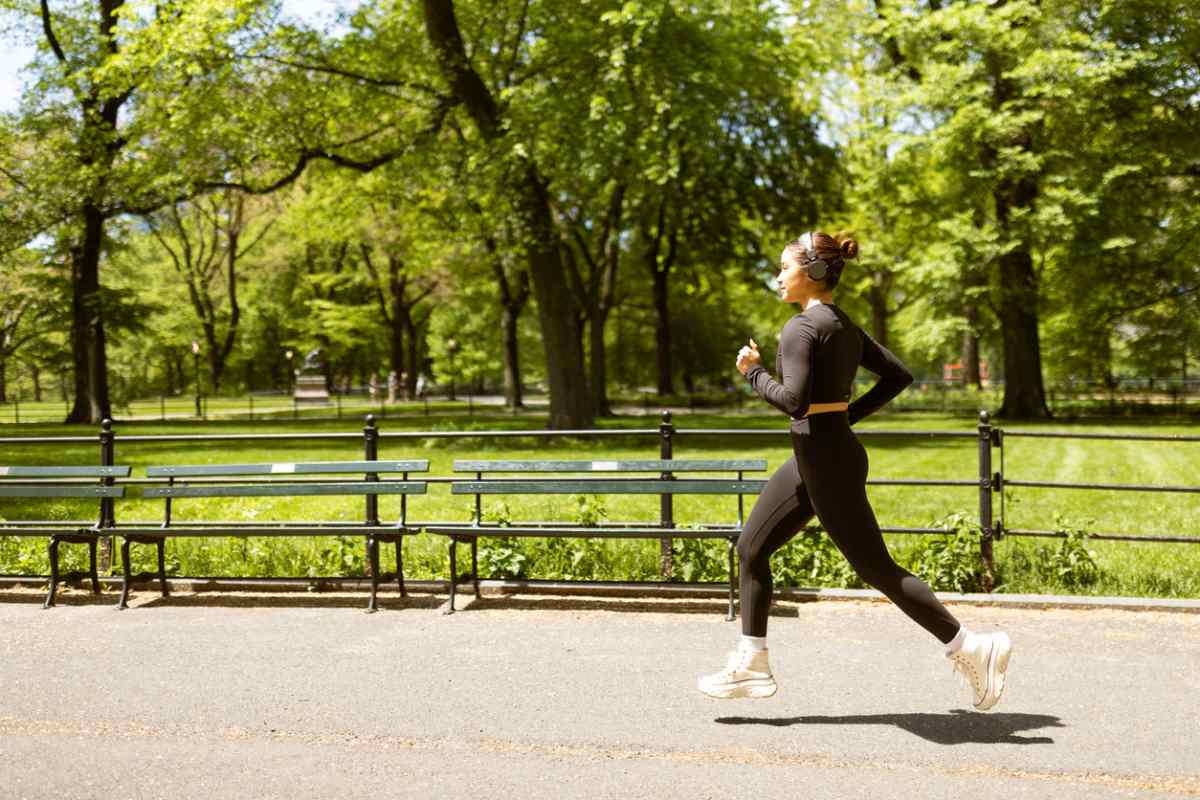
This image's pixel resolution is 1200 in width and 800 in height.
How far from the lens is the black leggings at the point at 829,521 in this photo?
4.78 meters

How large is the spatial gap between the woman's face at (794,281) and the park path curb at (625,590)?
313 cm

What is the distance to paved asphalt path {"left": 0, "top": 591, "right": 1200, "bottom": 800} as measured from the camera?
431 centimetres

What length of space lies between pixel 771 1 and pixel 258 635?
23.7m

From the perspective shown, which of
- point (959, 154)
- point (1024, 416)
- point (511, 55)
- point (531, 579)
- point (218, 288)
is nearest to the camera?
point (531, 579)

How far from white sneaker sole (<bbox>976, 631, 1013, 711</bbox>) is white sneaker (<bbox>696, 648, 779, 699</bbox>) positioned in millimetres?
926

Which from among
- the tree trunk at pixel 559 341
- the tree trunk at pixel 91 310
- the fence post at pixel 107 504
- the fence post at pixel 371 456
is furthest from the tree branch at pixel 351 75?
the fence post at pixel 371 456

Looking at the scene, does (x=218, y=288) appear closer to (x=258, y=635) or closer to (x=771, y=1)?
(x=771, y=1)

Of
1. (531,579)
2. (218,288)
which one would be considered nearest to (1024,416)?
(531,579)

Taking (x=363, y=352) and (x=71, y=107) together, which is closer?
(x=71, y=107)

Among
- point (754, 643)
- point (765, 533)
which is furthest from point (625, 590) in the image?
point (765, 533)

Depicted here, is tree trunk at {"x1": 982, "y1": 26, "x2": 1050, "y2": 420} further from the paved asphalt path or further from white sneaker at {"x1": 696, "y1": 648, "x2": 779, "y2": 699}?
white sneaker at {"x1": 696, "y1": 648, "x2": 779, "y2": 699}

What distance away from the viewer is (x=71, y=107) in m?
27.4

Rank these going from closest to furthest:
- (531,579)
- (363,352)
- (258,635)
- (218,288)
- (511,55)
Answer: (258,635), (531,579), (511,55), (218,288), (363,352)

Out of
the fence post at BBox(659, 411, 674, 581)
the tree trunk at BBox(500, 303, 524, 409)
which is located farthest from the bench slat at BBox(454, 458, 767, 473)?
the tree trunk at BBox(500, 303, 524, 409)
